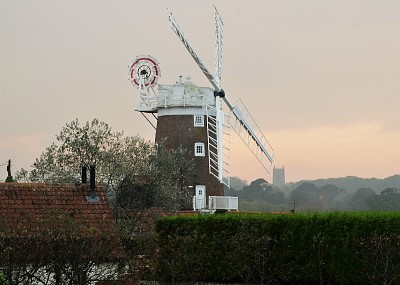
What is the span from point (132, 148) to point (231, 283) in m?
16.8

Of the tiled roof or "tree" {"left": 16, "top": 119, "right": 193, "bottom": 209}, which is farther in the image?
"tree" {"left": 16, "top": 119, "right": 193, "bottom": 209}

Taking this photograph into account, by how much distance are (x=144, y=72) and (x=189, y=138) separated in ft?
16.8

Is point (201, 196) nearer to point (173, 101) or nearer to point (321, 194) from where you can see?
point (173, 101)

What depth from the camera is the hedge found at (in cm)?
2944

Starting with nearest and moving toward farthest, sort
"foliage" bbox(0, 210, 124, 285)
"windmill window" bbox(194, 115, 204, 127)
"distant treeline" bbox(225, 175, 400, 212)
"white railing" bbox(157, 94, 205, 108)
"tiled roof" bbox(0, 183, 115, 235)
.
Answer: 1. "foliage" bbox(0, 210, 124, 285)
2. "tiled roof" bbox(0, 183, 115, 235)
3. "white railing" bbox(157, 94, 205, 108)
4. "windmill window" bbox(194, 115, 204, 127)
5. "distant treeline" bbox(225, 175, 400, 212)

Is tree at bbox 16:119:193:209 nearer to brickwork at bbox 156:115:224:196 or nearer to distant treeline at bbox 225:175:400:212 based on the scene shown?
brickwork at bbox 156:115:224:196

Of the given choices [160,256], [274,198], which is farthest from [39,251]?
[274,198]

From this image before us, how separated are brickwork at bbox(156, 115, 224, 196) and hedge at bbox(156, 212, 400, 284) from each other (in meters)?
22.8

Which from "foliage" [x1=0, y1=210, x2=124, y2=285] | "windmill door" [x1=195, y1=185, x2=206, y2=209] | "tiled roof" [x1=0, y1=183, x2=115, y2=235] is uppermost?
"windmill door" [x1=195, y1=185, x2=206, y2=209]

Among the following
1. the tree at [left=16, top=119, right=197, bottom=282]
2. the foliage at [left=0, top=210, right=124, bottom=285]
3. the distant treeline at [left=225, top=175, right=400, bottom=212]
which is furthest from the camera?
the distant treeline at [left=225, top=175, right=400, bottom=212]

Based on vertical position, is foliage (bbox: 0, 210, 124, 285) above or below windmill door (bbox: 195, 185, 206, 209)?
below

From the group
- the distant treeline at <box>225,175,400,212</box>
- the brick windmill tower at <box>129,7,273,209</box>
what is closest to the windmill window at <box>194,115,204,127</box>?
the brick windmill tower at <box>129,7,273,209</box>

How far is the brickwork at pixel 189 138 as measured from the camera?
5591cm

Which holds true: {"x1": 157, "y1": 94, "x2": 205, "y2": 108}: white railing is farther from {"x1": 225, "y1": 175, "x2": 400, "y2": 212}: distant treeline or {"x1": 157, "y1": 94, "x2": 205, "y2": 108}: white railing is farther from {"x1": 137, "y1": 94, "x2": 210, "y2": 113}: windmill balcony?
{"x1": 225, "y1": 175, "x2": 400, "y2": 212}: distant treeline
